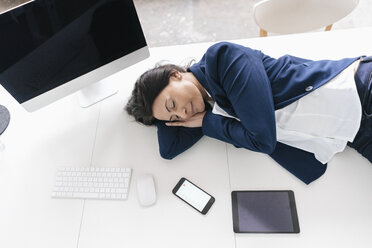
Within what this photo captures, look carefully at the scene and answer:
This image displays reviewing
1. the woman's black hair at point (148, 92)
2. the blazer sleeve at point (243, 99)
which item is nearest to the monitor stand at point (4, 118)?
the woman's black hair at point (148, 92)

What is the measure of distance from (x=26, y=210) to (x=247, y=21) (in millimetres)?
1975

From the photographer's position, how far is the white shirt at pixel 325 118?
39.9 inches

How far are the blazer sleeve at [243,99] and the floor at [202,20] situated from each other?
118 cm

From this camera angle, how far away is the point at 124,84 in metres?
1.35

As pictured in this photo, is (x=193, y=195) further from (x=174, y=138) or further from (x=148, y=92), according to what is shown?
(x=148, y=92)

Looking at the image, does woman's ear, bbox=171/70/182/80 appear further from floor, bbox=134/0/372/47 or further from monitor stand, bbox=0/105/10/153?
floor, bbox=134/0/372/47

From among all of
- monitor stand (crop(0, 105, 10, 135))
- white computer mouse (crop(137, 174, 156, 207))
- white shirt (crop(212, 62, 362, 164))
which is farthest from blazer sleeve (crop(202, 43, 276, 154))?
monitor stand (crop(0, 105, 10, 135))

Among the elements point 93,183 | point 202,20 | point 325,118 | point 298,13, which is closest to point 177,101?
point 93,183

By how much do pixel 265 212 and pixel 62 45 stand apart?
921 mm

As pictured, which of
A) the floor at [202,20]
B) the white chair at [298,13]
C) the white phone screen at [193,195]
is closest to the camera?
the white phone screen at [193,195]

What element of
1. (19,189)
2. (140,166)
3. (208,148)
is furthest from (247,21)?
(19,189)

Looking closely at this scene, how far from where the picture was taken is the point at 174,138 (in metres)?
1.11

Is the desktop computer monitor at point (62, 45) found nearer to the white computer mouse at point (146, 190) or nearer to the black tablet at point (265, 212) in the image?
the white computer mouse at point (146, 190)

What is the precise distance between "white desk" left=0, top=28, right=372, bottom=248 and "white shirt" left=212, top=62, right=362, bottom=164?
0.08 meters
